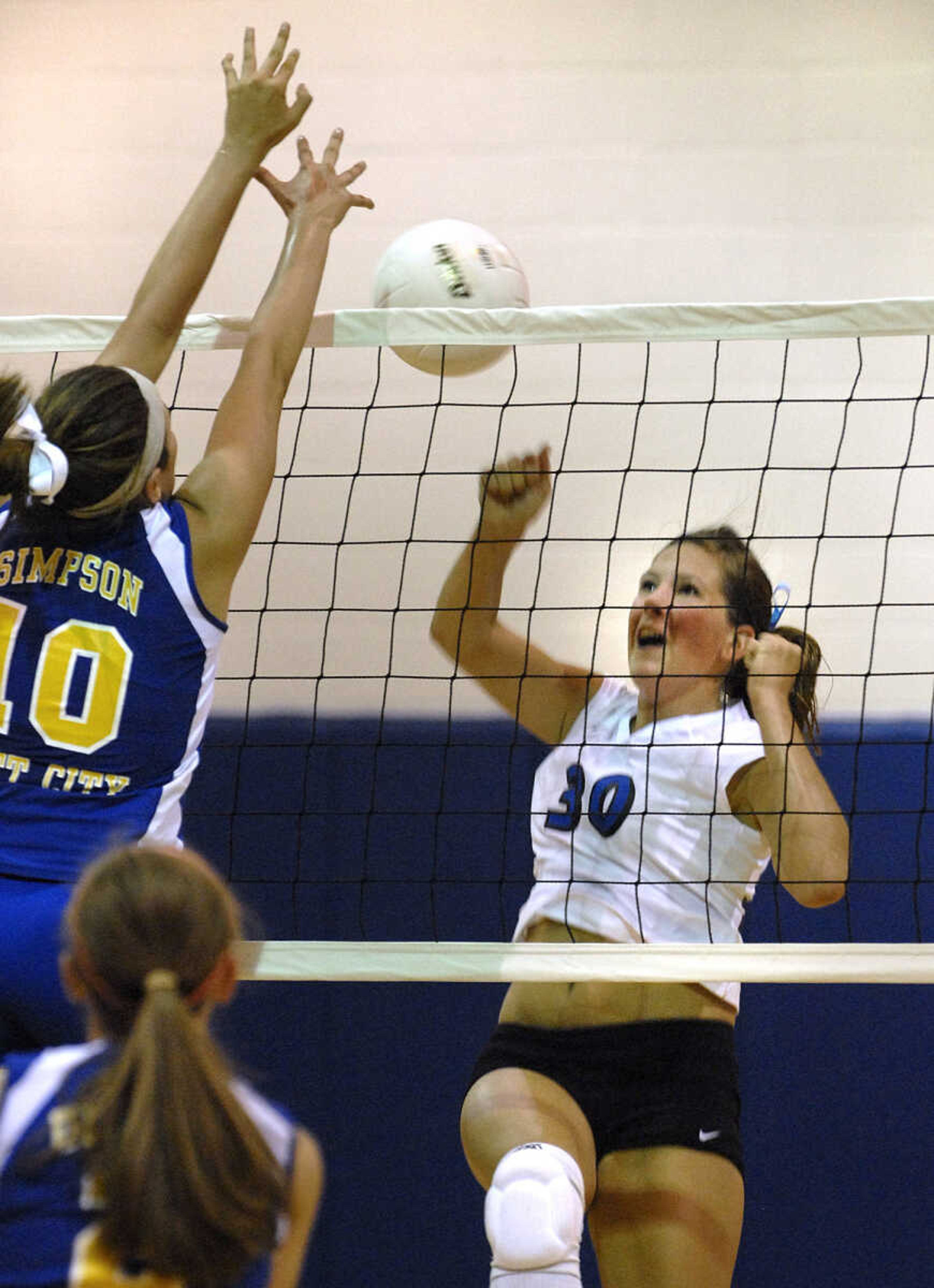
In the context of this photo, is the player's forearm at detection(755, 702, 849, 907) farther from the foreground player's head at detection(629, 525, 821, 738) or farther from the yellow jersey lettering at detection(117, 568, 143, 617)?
the yellow jersey lettering at detection(117, 568, 143, 617)

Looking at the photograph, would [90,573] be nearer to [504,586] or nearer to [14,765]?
[14,765]

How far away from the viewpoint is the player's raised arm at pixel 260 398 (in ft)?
7.47

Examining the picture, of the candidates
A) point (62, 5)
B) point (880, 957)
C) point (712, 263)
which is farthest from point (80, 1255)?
point (62, 5)

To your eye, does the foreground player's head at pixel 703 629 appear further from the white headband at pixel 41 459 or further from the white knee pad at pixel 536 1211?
the white headband at pixel 41 459

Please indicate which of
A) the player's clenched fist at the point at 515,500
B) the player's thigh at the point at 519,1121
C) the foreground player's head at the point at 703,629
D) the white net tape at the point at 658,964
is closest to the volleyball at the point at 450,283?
the player's clenched fist at the point at 515,500

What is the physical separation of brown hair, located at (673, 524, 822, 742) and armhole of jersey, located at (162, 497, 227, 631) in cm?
120

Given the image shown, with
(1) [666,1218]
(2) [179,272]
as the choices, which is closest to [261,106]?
(2) [179,272]

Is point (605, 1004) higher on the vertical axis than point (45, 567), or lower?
lower

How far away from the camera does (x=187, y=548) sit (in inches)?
88.2

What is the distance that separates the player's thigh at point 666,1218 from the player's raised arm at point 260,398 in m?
1.23

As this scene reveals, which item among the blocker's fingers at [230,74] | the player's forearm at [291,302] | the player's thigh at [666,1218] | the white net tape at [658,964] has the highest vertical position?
the blocker's fingers at [230,74]

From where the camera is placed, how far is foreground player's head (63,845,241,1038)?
5.00 feet

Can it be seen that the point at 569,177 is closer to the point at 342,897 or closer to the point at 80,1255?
the point at 342,897

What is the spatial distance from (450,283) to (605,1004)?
4.79 ft
